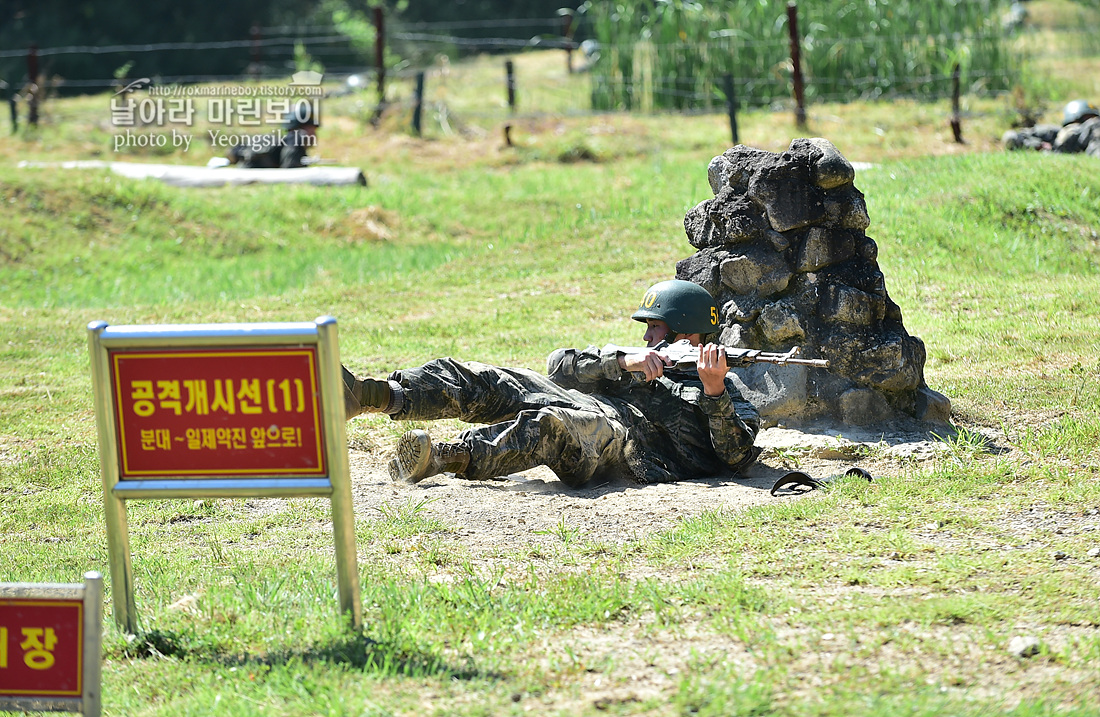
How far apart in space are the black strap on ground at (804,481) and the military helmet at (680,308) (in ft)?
3.31

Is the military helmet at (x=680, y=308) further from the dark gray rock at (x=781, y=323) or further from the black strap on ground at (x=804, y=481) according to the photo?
the black strap on ground at (x=804, y=481)

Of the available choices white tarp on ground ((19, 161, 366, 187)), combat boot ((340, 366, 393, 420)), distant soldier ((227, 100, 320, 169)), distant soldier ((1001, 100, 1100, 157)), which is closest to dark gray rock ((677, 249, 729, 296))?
combat boot ((340, 366, 393, 420))

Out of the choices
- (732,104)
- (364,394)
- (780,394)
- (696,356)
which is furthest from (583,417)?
(732,104)

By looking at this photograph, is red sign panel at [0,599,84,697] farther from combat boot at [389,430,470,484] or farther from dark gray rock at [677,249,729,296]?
dark gray rock at [677,249,729,296]

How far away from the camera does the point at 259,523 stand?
18.3 feet

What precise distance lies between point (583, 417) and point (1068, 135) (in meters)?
12.2

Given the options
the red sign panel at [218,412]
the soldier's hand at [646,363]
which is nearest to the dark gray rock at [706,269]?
the soldier's hand at [646,363]

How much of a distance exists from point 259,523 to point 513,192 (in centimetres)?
1015

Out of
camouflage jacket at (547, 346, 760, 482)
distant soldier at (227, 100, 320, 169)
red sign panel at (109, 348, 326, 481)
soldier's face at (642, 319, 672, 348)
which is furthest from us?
distant soldier at (227, 100, 320, 169)

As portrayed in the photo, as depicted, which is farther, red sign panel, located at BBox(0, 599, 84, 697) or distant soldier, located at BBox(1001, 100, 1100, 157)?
distant soldier, located at BBox(1001, 100, 1100, 157)

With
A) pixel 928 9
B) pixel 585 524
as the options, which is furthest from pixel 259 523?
Answer: pixel 928 9

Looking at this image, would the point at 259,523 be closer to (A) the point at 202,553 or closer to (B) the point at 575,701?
(A) the point at 202,553

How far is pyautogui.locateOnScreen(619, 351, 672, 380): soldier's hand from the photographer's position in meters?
5.80

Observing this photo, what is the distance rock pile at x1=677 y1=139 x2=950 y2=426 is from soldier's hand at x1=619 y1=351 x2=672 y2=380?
1223 mm
